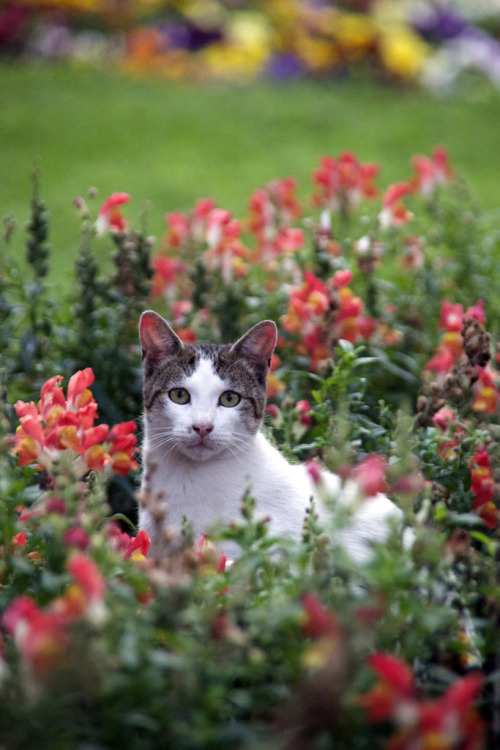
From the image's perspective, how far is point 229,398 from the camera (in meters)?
2.34

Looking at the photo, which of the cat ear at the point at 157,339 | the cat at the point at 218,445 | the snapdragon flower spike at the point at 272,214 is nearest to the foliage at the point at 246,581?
the cat at the point at 218,445

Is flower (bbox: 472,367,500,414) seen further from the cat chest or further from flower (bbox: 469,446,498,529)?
the cat chest

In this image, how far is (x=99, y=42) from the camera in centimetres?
1042

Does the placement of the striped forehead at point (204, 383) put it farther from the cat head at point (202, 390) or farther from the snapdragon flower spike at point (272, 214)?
the snapdragon flower spike at point (272, 214)

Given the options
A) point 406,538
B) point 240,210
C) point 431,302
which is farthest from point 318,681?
point 240,210

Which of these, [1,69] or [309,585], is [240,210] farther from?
[309,585]

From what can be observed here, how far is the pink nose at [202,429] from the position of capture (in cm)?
217

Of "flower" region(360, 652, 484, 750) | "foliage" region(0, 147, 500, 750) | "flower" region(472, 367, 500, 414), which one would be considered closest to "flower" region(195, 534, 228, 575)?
"foliage" region(0, 147, 500, 750)

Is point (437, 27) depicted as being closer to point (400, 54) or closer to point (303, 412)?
point (400, 54)

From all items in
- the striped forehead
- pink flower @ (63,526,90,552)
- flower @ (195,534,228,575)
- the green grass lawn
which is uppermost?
pink flower @ (63,526,90,552)

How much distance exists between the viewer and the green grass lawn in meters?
6.95

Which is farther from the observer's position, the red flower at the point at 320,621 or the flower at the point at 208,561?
the flower at the point at 208,561

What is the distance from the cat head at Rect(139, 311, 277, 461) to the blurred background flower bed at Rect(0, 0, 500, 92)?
8.31 meters

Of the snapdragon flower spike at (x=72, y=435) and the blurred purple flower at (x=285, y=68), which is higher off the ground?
the snapdragon flower spike at (x=72, y=435)
